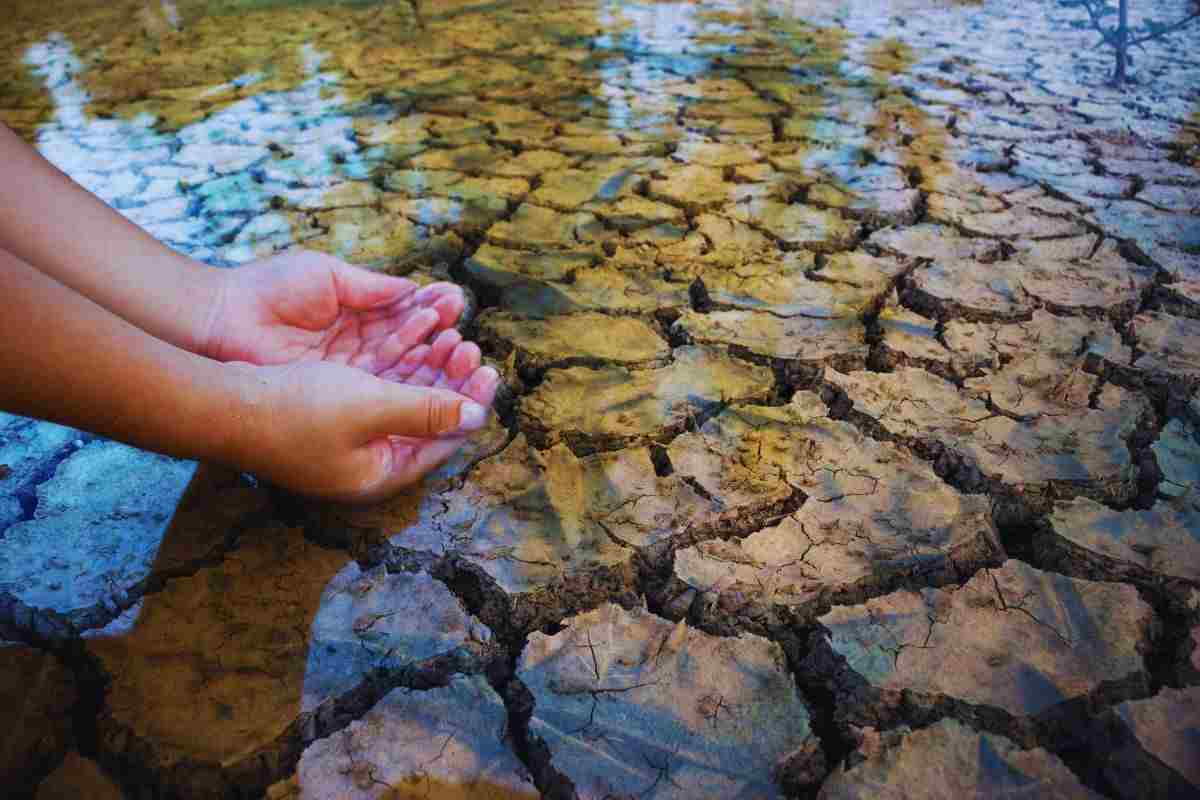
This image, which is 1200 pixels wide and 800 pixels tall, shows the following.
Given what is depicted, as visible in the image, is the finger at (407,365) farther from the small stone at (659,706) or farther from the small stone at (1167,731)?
the small stone at (1167,731)

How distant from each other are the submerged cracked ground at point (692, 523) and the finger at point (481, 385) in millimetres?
85

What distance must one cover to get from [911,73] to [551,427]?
3.34 meters

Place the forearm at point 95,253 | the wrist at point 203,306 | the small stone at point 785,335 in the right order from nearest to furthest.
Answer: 1. the forearm at point 95,253
2. the wrist at point 203,306
3. the small stone at point 785,335

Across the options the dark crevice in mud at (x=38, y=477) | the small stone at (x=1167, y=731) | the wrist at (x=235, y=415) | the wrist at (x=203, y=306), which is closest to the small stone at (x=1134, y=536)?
the small stone at (x=1167, y=731)

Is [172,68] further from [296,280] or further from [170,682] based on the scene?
[170,682]

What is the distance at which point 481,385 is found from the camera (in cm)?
128

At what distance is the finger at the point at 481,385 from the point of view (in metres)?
1.28

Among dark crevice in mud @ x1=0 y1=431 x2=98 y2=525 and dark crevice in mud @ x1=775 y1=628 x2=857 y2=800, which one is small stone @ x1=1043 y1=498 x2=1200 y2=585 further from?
dark crevice in mud @ x1=0 y1=431 x2=98 y2=525

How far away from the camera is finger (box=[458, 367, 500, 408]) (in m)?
1.28

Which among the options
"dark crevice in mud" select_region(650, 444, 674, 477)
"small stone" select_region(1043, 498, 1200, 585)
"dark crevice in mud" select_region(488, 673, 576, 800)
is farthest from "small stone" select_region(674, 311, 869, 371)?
"dark crevice in mud" select_region(488, 673, 576, 800)

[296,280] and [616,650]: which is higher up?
[296,280]

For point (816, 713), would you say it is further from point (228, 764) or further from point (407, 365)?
point (407, 365)

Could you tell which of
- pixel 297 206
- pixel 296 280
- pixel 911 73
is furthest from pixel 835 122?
pixel 296 280

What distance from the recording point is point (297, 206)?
89.4 inches
